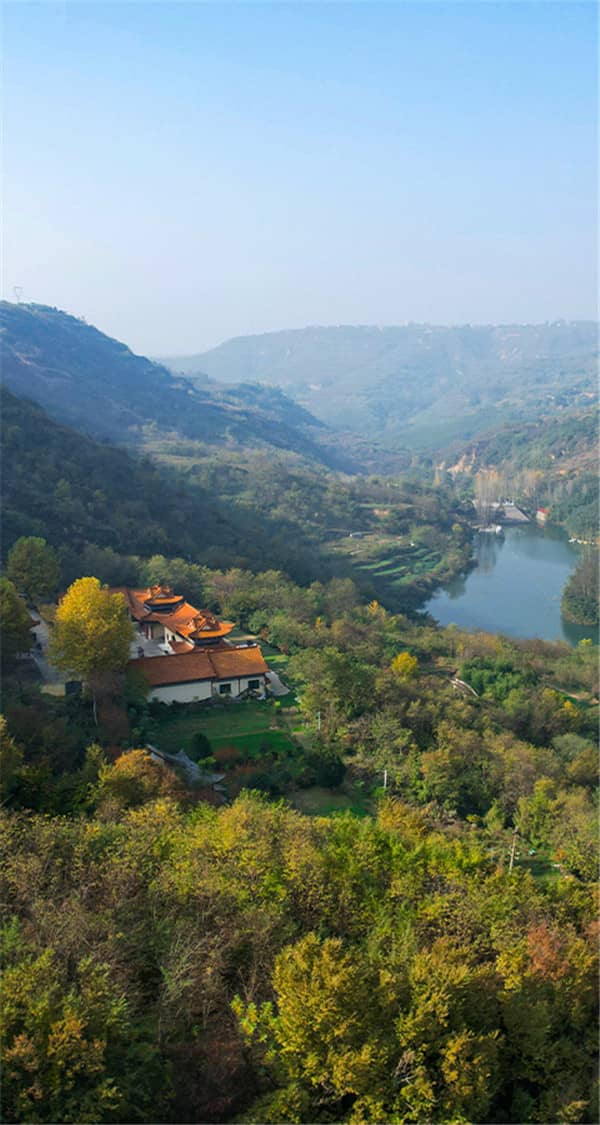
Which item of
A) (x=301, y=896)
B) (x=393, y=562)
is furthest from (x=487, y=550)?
(x=301, y=896)

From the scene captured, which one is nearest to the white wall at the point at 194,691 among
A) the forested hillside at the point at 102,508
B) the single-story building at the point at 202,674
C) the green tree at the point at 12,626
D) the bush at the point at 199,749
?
the single-story building at the point at 202,674

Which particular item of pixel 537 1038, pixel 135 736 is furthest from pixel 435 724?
pixel 537 1038

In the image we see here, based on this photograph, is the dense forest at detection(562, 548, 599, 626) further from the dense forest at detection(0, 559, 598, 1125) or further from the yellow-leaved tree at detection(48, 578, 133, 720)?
the yellow-leaved tree at detection(48, 578, 133, 720)

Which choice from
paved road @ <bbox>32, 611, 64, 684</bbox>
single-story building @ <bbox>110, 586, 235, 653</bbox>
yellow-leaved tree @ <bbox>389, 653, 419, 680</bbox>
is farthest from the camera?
single-story building @ <bbox>110, 586, 235, 653</bbox>

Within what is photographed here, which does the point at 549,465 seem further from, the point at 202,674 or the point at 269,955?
the point at 269,955

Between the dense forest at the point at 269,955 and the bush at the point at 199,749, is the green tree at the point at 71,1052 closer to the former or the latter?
the dense forest at the point at 269,955

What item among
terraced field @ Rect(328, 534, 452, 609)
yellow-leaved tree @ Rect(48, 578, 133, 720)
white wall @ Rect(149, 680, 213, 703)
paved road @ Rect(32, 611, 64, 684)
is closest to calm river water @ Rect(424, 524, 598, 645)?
terraced field @ Rect(328, 534, 452, 609)

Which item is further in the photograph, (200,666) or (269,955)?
(200,666)
